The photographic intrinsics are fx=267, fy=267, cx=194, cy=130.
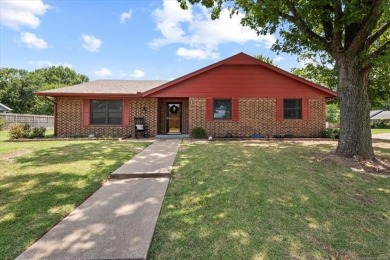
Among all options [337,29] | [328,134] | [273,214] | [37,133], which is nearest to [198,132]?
[328,134]

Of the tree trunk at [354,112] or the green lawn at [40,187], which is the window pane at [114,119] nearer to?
the green lawn at [40,187]

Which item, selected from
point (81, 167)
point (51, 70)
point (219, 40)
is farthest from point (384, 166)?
point (51, 70)

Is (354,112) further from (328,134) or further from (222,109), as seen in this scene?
(222,109)

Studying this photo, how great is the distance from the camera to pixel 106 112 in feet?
51.1

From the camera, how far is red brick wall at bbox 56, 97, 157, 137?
15.3 meters

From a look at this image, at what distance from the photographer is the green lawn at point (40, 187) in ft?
10.6

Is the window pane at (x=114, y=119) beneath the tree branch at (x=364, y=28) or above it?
beneath

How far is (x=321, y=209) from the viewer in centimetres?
412

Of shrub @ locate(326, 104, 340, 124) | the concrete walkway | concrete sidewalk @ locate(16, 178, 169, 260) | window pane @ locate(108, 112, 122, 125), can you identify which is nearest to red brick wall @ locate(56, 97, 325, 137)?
window pane @ locate(108, 112, 122, 125)

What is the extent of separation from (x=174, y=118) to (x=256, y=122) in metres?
5.08

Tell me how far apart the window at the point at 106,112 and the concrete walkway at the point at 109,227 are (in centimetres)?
1078

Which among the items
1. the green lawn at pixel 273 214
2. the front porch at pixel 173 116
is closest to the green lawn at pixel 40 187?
the green lawn at pixel 273 214

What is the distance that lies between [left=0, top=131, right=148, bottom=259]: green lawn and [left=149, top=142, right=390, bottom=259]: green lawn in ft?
4.86

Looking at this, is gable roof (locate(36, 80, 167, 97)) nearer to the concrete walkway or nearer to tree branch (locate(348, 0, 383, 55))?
tree branch (locate(348, 0, 383, 55))
